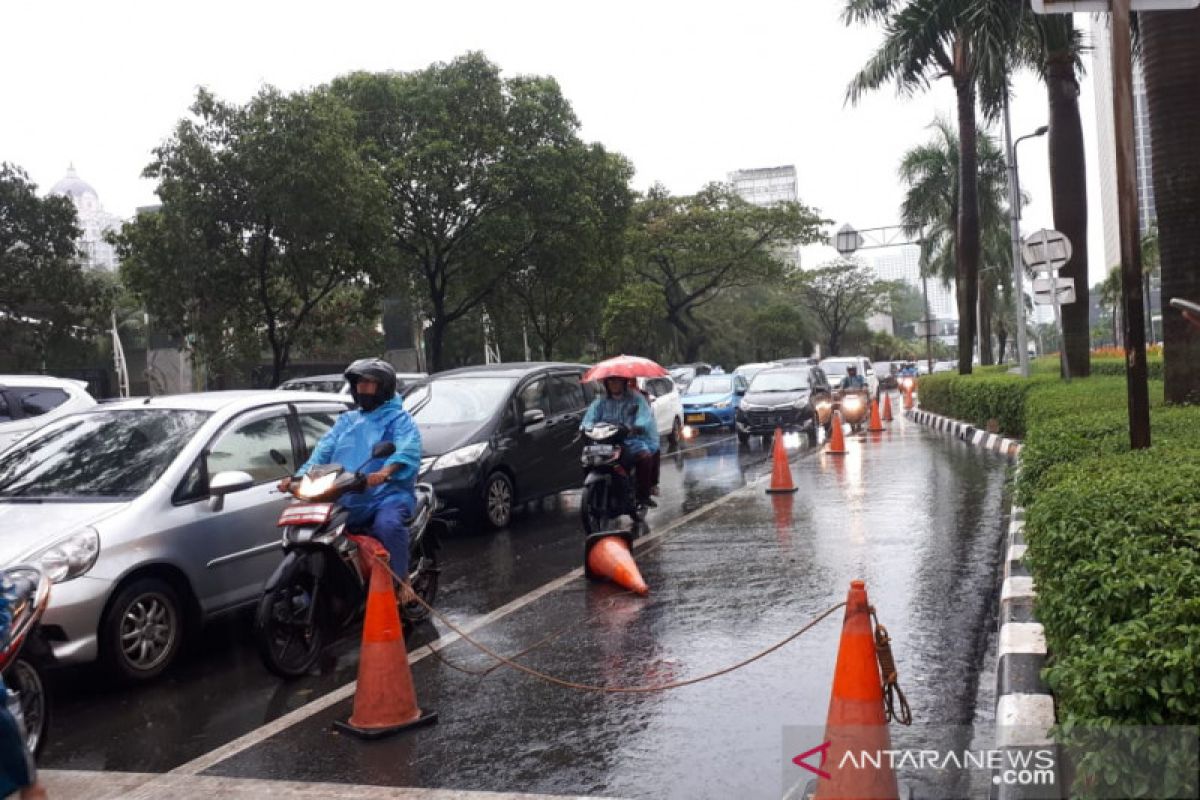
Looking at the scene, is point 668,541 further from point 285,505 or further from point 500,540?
point 285,505

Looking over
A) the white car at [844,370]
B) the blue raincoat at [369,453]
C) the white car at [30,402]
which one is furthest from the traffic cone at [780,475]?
the white car at [844,370]

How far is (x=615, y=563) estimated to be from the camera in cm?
801

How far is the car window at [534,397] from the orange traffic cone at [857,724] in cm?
812

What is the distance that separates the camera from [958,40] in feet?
74.5

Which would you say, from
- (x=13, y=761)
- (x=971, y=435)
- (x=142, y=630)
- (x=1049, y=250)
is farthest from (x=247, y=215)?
(x=13, y=761)

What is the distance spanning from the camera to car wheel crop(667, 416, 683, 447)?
2230 centimetres

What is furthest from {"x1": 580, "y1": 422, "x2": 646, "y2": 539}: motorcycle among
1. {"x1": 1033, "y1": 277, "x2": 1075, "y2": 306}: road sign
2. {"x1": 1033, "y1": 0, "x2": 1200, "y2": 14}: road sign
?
{"x1": 1033, "y1": 277, "x2": 1075, "y2": 306}: road sign

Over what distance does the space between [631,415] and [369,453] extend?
12.7 ft

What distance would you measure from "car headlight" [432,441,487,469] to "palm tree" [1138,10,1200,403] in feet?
20.5

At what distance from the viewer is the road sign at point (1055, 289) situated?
16.3m

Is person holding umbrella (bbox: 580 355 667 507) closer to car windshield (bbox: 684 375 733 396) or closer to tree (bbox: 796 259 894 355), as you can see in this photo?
car windshield (bbox: 684 375 733 396)

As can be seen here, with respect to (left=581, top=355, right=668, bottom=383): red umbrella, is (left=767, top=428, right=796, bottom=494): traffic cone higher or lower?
lower

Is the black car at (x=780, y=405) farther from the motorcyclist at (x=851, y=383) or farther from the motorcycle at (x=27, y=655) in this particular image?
the motorcycle at (x=27, y=655)

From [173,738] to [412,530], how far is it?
212 centimetres
